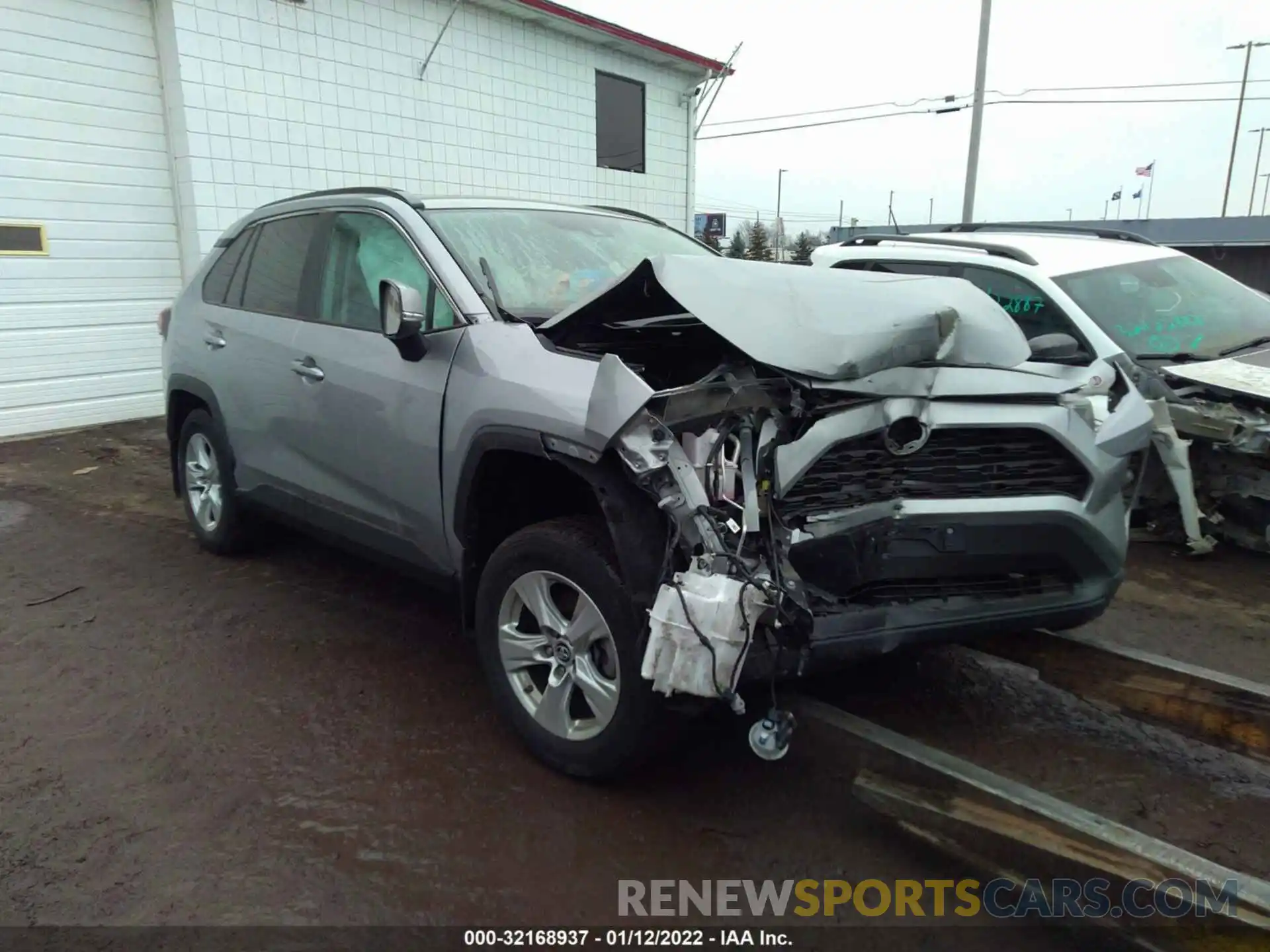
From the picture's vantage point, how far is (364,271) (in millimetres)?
3848

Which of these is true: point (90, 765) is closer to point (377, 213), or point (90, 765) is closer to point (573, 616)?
point (573, 616)

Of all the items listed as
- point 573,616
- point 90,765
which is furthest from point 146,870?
point 573,616

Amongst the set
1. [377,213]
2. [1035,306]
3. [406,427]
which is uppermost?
[377,213]

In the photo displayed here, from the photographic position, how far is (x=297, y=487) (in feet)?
13.5

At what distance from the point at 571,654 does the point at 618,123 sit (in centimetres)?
1161

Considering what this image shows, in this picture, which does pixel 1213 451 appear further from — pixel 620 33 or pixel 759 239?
pixel 759 239

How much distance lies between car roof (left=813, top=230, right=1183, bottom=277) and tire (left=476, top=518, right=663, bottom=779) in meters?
3.84

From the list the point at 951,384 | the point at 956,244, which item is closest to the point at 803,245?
the point at 956,244

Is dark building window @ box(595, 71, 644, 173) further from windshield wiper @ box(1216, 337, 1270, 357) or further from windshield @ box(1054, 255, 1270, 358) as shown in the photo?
windshield wiper @ box(1216, 337, 1270, 357)

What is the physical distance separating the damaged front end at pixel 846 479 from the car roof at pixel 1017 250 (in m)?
2.93

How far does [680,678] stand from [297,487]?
7.99ft

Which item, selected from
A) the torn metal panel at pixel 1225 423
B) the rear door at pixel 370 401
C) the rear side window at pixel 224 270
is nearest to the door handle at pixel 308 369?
the rear door at pixel 370 401

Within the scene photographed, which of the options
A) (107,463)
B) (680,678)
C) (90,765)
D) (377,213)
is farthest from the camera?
(107,463)

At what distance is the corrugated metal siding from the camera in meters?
7.86
